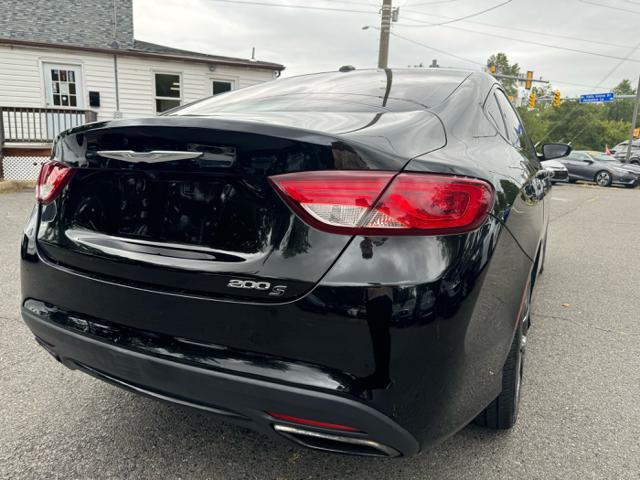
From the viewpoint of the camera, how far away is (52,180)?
1886mm

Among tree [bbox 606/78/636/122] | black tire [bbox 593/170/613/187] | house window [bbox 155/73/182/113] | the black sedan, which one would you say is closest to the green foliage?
tree [bbox 606/78/636/122]

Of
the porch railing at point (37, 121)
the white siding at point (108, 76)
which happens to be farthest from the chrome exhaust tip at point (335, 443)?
the white siding at point (108, 76)

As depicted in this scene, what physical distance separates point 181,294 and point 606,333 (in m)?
3.09

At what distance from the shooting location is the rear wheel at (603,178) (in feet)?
62.2

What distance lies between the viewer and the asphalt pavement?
6.35 ft

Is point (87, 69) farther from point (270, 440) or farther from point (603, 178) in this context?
point (603, 178)

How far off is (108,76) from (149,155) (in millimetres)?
14359

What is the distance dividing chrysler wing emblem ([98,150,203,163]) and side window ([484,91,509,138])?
1490mm

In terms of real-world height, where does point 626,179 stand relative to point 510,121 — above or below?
below

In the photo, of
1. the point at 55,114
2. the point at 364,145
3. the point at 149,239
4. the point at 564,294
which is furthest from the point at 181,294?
the point at 55,114

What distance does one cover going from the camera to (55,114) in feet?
41.9

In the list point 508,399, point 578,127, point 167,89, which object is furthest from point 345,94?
point 578,127

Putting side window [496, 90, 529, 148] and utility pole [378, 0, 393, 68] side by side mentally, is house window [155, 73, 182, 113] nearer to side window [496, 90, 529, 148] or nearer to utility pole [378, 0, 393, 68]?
utility pole [378, 0, 393, 68]

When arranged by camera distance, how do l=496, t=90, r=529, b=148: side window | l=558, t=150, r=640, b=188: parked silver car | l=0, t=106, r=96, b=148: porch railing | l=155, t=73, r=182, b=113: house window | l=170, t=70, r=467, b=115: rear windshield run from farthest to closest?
l=558, t=150, r=640, b=188: parked silver car, l=155, t=73, r=182, b=113: house window, l=0, t=106, r=96, b=148: porch railing, l=496, t=90, r=529, b=148: side window, l=170, t=70, r=467, b=115: rear windshield
